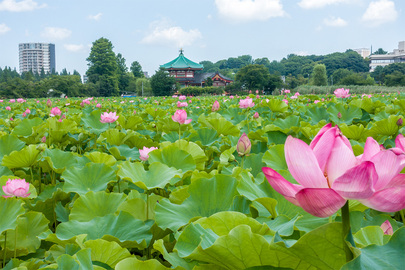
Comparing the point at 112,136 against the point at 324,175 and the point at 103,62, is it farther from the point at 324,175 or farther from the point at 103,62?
the point at 103,62

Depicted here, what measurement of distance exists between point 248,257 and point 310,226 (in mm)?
182

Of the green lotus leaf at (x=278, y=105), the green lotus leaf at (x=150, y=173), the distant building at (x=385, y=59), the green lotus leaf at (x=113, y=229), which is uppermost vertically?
the distant building at (x=385, y=59)

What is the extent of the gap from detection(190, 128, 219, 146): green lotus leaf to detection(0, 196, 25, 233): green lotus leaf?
0.84m

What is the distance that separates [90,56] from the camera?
149 feet

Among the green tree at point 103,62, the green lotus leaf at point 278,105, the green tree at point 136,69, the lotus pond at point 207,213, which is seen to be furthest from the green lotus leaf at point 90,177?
the green tree at point 136,69

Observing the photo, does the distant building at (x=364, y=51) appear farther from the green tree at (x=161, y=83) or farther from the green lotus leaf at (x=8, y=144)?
the green lotus leaf at (x=8, y=144)

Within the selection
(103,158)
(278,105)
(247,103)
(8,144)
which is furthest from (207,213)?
(278,105)

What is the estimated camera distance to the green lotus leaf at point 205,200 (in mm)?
670

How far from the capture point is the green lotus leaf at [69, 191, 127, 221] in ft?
2.52

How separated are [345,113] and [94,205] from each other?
62.7 inches

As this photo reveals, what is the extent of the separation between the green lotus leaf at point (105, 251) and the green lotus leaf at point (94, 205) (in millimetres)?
247

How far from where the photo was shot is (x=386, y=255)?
0.34 m

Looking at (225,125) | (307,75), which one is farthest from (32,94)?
(307,75)

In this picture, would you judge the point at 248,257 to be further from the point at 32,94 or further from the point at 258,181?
the point at 32,94
